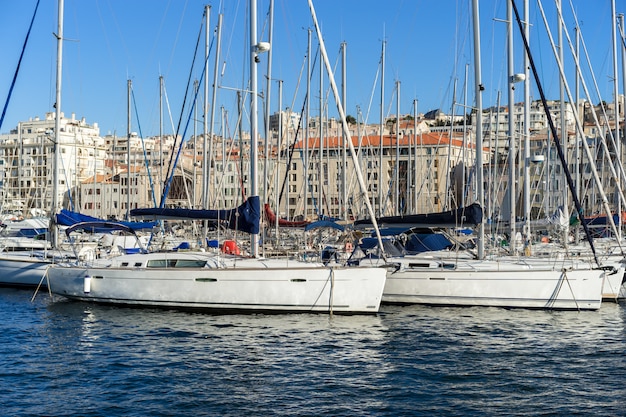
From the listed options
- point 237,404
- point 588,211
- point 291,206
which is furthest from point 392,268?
point 291,206

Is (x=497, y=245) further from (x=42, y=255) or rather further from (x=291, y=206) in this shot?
(x=291, y=206)

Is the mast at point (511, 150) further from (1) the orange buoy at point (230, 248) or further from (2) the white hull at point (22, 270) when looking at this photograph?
(2) the white hull at point (22, 270)

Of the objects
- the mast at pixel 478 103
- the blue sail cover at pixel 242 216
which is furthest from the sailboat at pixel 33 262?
the mast at pixel 478 103

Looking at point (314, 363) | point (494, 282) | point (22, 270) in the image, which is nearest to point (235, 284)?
point (314, 363)

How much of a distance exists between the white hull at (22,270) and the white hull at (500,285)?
13275 mm

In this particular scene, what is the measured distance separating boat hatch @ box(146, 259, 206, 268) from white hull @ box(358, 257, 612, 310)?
588 cm

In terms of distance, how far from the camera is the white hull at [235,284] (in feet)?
75.2

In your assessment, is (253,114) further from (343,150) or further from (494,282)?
(343,150)

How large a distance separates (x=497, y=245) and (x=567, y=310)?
6.08m

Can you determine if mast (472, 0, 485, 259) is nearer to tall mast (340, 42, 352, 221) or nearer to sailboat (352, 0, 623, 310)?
sailboat (352, 0, 623, 310)

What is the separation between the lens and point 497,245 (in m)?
30.8

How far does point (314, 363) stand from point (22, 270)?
1678 cm

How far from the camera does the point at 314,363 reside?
17953 mm

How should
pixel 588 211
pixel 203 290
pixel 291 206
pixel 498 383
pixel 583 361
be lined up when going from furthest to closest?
pixel 291 206 → pixel 588 211 → pixel 203 290 → pixel 583 361 → pixel 498 383
